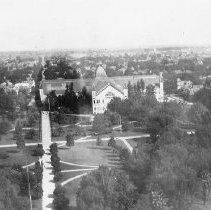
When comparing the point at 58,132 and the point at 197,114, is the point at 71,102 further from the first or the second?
the point at 197,114

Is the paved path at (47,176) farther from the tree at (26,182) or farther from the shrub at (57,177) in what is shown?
the tree at (26,182)

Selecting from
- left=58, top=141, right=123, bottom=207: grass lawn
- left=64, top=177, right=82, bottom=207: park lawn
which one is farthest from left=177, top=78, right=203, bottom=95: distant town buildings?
left=64, top=177, right=82, bottom=207: park lawn

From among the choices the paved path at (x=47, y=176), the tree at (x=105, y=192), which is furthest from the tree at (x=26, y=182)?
the tree at (x=105, y=192)

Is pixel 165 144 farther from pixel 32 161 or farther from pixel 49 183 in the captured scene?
pixel 32 161

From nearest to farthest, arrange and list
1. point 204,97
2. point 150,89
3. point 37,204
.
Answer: point 37,204 < point 204,97 < point 150,89

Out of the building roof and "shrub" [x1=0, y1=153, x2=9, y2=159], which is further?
the building roof

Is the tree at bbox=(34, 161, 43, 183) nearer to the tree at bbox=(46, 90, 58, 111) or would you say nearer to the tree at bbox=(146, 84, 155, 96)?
the tree at bbox=(46, 90, 58, 111)

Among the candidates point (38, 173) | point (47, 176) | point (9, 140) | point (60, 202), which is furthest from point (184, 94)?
point (60, 202)

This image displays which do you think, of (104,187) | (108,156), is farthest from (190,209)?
(108,156)

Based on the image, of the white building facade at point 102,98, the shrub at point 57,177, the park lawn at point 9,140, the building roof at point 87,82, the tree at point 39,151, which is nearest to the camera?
the shrub at point 57,177
